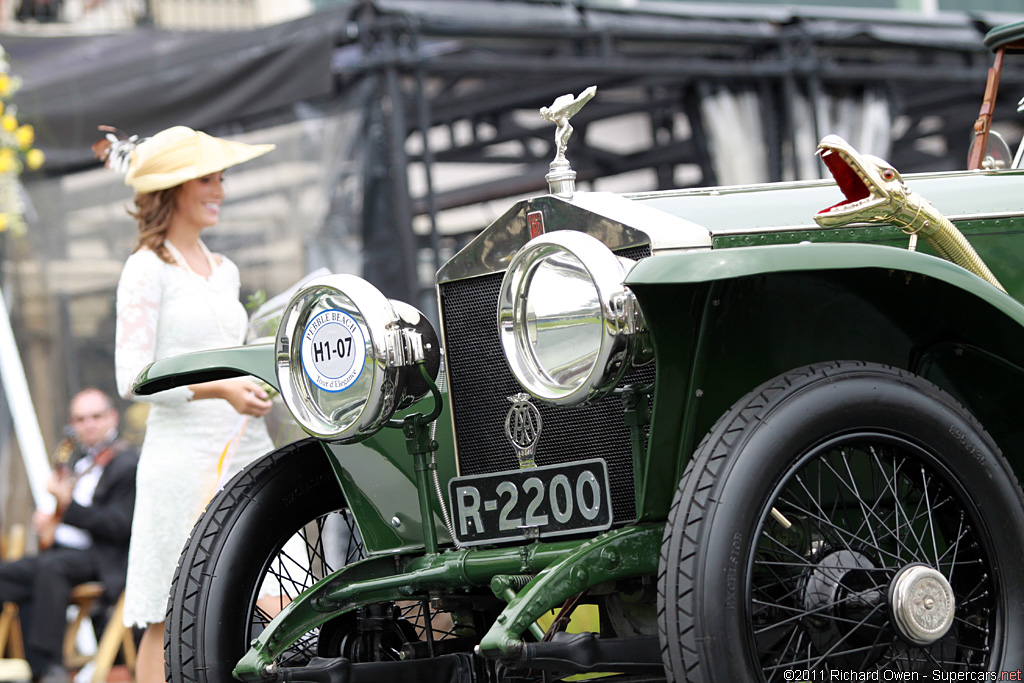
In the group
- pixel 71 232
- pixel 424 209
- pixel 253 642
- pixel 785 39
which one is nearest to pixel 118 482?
pixel 71 232

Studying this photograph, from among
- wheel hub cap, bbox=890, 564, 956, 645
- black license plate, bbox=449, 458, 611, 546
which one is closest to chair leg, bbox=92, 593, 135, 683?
black license plate, bbox=449, 458, 611, 546

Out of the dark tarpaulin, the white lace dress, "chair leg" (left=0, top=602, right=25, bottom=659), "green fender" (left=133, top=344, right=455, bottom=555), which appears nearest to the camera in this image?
"green fender" (left=133, top=344, right=455, bottom=555)

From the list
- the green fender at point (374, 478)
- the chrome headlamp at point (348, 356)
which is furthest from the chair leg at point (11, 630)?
the chrome headlamp at point (348, 356)

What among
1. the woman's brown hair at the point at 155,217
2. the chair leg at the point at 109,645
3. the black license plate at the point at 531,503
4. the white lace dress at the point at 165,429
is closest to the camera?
the black license plate at the point at 531,503

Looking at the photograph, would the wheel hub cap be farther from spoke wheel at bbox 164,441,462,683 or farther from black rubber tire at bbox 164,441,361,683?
black rubber tire at bbox 164,441,361,683

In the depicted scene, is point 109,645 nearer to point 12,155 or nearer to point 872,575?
point 12,155

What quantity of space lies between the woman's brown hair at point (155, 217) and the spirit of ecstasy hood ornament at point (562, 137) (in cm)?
154

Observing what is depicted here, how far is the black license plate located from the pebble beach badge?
330 millimetres

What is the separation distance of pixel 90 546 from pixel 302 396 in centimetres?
397

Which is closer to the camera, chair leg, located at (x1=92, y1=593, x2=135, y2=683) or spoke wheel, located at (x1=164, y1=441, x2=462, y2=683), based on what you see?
spoke wheel, located at (x1=164, y1=441, x2=462, y2=683)

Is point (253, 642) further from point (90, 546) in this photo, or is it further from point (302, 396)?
point (90, 546)

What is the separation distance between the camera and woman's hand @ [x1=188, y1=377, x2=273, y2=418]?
11.6 ft

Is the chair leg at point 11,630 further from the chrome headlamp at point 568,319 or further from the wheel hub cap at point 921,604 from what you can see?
the wheel hub cap at point 921,604

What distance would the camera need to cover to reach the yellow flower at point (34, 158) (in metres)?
6.75
